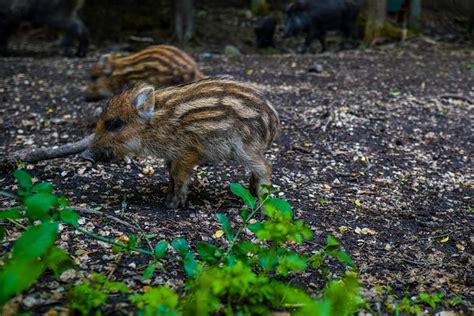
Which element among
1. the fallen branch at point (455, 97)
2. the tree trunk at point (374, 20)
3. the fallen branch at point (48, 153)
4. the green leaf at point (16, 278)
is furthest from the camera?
the tree trunk at point (374, 20)

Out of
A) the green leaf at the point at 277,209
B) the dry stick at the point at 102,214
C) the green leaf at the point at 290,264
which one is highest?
the green leaf at the point at 277,209

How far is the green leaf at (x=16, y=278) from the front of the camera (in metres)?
1.85

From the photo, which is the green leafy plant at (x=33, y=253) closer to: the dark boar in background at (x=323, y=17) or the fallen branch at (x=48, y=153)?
the fallen branch at (x=48, y=153)

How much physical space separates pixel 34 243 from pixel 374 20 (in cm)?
1034

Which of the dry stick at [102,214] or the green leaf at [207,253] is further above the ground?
the green leaf at [207,253]

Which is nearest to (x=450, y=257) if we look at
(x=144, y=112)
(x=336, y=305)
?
(x=336, y=305)

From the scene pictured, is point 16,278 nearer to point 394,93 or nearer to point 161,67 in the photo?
point 161,67

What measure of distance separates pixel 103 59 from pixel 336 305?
209 inches

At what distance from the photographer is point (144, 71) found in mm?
6293

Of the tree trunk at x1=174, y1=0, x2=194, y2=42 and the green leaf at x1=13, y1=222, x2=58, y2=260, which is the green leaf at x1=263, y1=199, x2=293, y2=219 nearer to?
the green leaf at x1=13, y1=222, x2=58, y2=260

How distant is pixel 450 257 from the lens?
3398 millimetres

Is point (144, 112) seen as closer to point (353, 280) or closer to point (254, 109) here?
point (254, 109)

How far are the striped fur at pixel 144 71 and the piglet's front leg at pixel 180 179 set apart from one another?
7.96ft

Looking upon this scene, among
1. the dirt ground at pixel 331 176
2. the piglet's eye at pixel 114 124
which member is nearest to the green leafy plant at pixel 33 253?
the dirt ground at pixel 331 176
